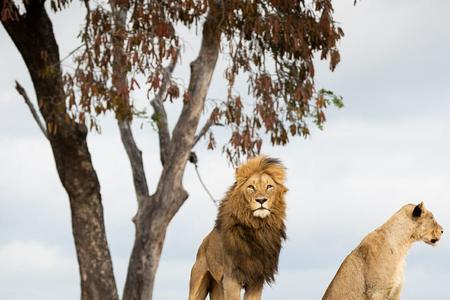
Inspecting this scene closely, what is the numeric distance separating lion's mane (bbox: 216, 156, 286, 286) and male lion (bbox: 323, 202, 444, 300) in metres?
1.12

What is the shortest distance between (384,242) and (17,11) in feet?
20.0

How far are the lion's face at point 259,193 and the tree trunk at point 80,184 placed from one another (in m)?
2.73

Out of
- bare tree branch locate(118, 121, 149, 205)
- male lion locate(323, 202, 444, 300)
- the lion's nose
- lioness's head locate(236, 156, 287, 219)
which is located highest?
bare tree branch locate(118, 121, 149, 205)

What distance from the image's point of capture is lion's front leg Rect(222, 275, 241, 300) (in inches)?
486

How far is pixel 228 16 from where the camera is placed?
14.0 metres

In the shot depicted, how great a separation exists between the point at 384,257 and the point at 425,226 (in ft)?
2.19

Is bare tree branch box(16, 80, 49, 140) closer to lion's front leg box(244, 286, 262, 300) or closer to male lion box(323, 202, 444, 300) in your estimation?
lion's front leg box(244, 286, 262, 300)

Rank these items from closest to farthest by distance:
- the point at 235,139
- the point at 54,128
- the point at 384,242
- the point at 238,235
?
the point at 384,242, the point at 238,235, the point at 54,128, the point at 235,139

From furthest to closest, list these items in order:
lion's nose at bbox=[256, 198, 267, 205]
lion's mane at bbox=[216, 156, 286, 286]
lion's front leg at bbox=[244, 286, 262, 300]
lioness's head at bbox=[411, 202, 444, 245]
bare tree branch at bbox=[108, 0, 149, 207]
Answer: bare tree branch at bbox=[108, 0, 149, 207]
lion's front leg at bbox=[244, 286, 262, 300]
lion's mane at bbox=[216, 156, 286, 286]
lion's nose at bbox=[256, 198, 267, 205]
lioness's head at bbox=[411, 202, 444, 245]

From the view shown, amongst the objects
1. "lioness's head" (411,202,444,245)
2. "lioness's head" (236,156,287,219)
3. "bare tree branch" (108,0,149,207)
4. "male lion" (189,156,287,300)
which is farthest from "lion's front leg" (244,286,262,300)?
"bare tree branch" (108,0,149,207)

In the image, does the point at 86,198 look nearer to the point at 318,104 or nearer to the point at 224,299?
the point at 224,299

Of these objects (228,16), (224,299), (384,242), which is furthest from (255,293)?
(228,16)

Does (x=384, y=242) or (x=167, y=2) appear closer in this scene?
(x=384, y=242)

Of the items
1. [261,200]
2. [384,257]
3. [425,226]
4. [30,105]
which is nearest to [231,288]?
[261,200]
